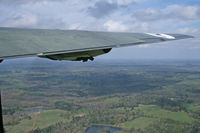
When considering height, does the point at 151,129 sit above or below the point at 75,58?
below

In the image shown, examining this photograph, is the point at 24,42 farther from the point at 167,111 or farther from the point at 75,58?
the point at 167,111

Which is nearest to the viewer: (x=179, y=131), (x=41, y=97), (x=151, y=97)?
(x=179, y=131)

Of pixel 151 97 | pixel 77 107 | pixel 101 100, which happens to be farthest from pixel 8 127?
pixel 151 97

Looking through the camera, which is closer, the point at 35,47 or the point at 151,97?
the point at 35,47

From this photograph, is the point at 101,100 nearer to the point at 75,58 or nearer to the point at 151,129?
the point at 151,129

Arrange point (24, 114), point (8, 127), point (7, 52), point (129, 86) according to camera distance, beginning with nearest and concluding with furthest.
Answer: point (7, 52) < point (8, 127) < point (24, 114) < point (129, 86)

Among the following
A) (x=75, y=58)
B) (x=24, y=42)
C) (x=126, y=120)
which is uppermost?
(x=24, y=42)

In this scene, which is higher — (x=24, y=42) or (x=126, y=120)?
(x=24, y=42)

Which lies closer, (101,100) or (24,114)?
(24,114)

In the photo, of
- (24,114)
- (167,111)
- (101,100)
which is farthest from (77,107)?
(167,111)
